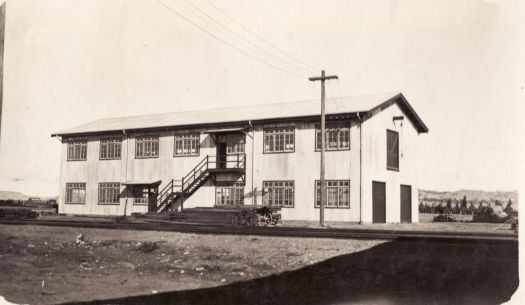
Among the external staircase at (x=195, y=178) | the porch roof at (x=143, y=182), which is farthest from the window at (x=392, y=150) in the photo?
the porch roof at (x=143, y=182)

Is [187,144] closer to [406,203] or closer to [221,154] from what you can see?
[221,154]

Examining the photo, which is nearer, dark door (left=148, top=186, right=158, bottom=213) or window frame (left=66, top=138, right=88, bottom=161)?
dark door (left=148, top=186, right=158, bottom=213)

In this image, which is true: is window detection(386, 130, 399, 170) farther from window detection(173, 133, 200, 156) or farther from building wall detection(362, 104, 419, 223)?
window detection(173, 133, 200, 156)

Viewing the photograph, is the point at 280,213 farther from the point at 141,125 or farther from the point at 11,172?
the point at 11,172

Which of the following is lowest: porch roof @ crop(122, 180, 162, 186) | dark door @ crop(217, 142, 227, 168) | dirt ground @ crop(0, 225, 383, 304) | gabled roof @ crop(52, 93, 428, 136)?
dirt ground @ crop(0, 225, 383, 304)

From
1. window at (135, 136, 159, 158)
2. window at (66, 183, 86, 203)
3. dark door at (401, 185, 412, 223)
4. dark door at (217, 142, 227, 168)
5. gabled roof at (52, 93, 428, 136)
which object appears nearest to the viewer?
gabled roof at (52, 93, 428, 136)

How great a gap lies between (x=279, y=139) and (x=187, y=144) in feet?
20.2

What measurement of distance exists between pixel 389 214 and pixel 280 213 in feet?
18.9

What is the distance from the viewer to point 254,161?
30.4 m

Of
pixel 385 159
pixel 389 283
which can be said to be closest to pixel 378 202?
pixel 385 159

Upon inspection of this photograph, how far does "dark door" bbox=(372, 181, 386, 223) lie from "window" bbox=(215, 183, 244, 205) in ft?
23.4

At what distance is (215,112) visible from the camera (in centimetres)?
3475

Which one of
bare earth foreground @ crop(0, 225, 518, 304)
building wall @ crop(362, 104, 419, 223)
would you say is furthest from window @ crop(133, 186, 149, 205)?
bare earth foreground @ crop(0, 225, 518, 304)

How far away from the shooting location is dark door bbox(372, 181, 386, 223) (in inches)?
1110
